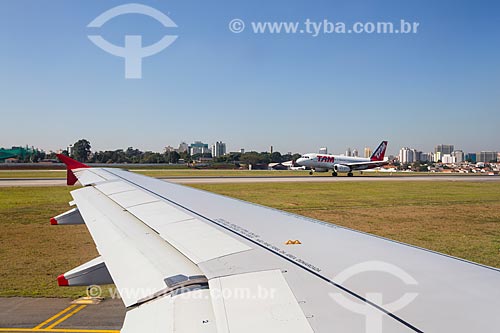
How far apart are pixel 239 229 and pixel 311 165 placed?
44.6m

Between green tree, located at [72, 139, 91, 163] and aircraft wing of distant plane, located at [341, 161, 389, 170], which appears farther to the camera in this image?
green tree, located at [72, 139, 91, 163]

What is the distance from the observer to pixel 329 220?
12.9 metres

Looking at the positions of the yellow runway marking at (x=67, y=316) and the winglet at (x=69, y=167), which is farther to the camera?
the winglet at (x=69, y=167)

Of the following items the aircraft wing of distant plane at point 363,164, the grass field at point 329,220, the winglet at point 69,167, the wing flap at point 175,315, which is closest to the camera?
the wing flap at point 175,315

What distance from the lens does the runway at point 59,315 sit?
4.69 meters

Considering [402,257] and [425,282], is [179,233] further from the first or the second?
[425,282]

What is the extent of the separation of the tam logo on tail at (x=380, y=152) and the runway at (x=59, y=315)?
48.7 m

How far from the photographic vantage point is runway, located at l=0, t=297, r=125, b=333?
469 cm

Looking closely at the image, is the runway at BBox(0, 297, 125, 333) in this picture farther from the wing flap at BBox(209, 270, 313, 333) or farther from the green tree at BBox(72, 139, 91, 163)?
the green tree at BBox(72, 139, 91, 163)

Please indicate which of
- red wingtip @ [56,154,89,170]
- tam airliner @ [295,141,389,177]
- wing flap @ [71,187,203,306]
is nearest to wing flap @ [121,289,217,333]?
wing flap @ [71,187,203,306]

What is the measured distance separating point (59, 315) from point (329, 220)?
30.9 ft

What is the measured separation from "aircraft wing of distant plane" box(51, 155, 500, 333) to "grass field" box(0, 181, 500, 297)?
13.4ft

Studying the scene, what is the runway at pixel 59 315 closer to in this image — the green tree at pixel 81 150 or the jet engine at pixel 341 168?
the jet engine at pixel 341 168

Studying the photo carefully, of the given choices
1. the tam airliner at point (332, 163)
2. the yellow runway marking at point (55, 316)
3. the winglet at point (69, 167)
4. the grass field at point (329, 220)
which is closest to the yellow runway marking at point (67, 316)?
the yellow runway marking at point (55, 316)
